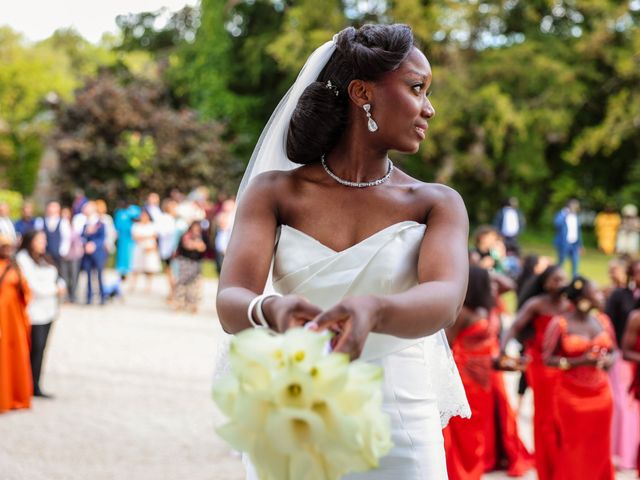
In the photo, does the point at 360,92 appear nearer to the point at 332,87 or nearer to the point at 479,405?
the point at 332,87

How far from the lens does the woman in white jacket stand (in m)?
10.5

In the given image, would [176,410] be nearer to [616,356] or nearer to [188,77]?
[616,356]

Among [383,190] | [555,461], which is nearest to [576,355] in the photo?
[555,461]

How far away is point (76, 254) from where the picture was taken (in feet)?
57.4

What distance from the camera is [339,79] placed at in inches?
96.6

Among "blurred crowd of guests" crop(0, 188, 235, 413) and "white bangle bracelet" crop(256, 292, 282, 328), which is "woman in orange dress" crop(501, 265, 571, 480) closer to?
"blurred crowd of guests" crop(0, 188, 235, 413)

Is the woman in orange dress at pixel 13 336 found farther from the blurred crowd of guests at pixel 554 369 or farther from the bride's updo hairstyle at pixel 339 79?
the bride's updo hairstyle at pixel 339 79

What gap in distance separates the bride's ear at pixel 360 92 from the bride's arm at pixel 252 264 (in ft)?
0.90

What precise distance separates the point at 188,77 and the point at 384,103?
113 feet

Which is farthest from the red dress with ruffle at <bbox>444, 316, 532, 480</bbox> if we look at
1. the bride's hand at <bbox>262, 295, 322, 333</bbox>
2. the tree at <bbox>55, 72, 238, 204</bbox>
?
the tree at <bbox>55, 72, 238, 204</bbox>

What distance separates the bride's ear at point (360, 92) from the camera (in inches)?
92.9

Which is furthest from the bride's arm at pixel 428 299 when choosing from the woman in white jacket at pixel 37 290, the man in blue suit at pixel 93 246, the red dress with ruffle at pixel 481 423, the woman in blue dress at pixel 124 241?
the woman in blue dress at pixel 124 241

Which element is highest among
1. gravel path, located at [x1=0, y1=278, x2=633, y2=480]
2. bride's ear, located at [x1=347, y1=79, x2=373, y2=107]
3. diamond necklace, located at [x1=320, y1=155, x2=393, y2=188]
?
bride's ear, located at [x1=347, y1=79, x2=373, y2=107]

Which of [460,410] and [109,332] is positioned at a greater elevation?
[460,410]
